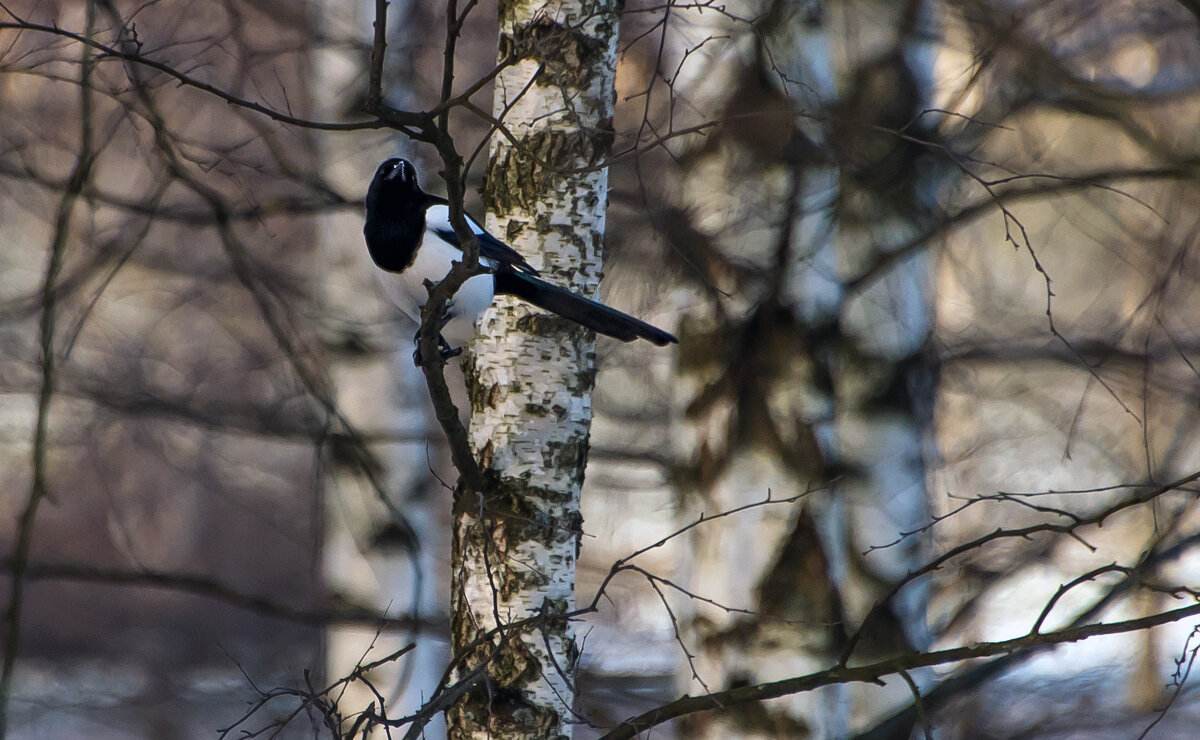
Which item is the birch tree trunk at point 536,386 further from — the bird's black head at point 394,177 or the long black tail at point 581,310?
the bird's black head at point 394,177

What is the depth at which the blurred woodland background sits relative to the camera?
2074 mm

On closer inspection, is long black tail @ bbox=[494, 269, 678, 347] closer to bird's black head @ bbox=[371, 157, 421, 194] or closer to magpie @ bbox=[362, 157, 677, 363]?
magpie @ bbox=[362, 157, 677, 363]

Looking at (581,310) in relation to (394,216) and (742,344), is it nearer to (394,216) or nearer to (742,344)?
(394,216)

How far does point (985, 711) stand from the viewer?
103 inches

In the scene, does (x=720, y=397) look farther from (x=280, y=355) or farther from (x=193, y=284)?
(x=193, y=284)

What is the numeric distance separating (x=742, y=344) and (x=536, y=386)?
2.46 feet

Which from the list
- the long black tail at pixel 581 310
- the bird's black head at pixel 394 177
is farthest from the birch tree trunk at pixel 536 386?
the bird's black head at pixel 394 177

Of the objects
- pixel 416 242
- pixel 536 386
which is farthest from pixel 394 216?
pixel 536 386

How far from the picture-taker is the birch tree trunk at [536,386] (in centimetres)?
145

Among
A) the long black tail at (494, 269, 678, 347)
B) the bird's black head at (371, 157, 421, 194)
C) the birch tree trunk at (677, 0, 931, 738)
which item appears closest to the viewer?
the long black tail at (494, 269, 678, 347)

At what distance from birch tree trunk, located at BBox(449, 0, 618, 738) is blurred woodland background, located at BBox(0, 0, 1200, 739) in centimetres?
13

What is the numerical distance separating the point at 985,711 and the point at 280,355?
2.02m

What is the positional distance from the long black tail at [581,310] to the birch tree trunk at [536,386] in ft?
0.15

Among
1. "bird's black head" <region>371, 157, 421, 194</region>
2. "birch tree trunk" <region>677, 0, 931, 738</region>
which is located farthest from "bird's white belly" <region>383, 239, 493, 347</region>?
"birch tree trunk" <region>677, 0, 931, 738</region>
